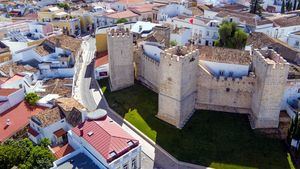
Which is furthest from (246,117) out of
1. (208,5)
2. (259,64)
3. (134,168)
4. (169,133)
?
(208,5)

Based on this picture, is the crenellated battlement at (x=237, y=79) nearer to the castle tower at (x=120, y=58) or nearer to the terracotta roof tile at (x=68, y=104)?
the castle tower at (x=120, y=58)

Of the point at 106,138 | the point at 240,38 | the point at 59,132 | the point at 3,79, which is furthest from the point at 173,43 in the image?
the point at 106,138

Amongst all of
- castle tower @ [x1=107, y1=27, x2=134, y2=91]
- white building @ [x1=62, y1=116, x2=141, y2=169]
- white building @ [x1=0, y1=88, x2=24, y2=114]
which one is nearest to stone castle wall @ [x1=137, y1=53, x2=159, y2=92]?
castle tower @ [x1=107, y1=27, x2=134, y2=91]

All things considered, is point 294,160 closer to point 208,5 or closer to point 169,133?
point 169,133

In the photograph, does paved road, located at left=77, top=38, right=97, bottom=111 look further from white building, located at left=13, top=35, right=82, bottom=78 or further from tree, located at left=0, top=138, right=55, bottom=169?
tree, located at left=0, top=138, right=55, bottom=169

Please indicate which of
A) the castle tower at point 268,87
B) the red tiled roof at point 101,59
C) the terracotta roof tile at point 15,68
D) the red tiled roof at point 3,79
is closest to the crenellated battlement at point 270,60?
the castle tower at point 268,87
